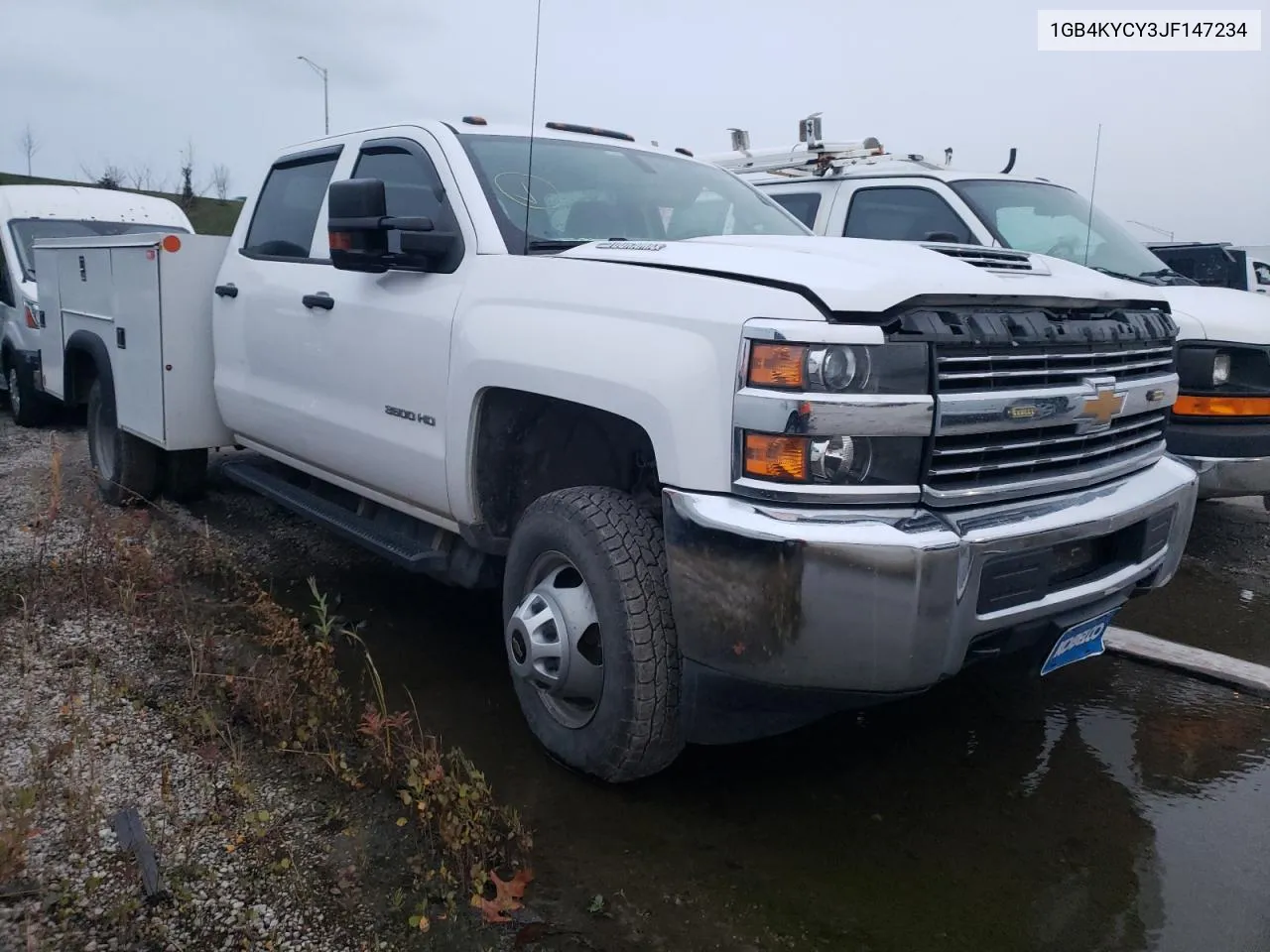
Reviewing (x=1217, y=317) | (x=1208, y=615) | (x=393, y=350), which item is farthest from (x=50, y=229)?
(x=1208, y=615)

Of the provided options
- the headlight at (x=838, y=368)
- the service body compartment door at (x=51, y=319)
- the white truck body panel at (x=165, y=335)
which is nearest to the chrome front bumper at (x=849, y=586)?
the headlight at (x=838, y=368)

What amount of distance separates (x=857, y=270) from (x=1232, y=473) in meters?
3.33

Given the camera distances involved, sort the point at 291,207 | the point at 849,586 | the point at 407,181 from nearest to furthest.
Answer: the point at 849,586, the point at 407,181, the point at 291,207

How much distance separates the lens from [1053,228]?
609 centimetres

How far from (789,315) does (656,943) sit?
1.47 meters

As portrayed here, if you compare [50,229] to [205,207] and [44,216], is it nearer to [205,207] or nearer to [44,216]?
[44,216]

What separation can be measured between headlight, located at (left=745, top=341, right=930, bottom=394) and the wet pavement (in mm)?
1049

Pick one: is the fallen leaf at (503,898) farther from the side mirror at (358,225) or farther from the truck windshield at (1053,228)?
the truck windshield at (1053,228)

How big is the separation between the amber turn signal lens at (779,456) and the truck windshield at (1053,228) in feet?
12.3

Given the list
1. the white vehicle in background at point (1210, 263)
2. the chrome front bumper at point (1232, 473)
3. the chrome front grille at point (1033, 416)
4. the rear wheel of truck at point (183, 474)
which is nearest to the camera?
the chrome front grille at point (1033, 416)

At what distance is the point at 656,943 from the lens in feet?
7.89

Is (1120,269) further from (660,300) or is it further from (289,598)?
(289,598)

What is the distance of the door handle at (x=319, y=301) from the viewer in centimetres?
414

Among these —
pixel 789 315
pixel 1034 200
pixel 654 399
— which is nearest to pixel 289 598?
pixel 654 399
